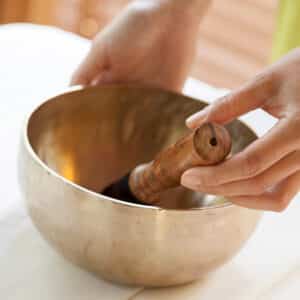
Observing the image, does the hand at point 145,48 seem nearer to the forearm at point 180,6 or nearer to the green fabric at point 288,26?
the forearm at point 180,6

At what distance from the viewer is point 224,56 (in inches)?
100

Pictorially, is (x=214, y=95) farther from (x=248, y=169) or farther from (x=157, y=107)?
(x=248, y=169)

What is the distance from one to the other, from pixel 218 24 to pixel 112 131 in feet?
4.55

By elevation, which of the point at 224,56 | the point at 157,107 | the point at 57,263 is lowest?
the point at 224,56

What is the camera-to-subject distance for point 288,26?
1.39 meters

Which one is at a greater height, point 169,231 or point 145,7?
point 145,7

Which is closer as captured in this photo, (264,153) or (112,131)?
(264,153)

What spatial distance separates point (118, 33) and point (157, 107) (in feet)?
0.49

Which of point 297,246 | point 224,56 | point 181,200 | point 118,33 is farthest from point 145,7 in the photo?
point 224,56

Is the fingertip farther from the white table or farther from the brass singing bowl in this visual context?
the white table

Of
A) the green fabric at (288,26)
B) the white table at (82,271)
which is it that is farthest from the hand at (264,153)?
the green fabric at (288,26)

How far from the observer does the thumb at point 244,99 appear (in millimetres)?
896

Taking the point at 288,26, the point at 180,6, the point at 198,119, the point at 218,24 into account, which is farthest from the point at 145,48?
the point at 218,24

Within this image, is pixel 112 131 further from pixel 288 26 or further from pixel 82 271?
pixel 288 26
